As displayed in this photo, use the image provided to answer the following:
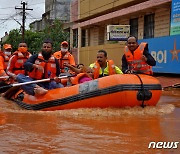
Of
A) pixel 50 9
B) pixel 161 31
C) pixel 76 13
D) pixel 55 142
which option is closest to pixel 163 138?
pixel 55 142

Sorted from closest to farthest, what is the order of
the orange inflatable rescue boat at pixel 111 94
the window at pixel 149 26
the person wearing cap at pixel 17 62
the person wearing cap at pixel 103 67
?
the orange inflatable rescue boat at pixel 111 94, the person wearing cap at pixel 103 67, the person wearing cap at pixel 17 62, the window at pixel 149 26

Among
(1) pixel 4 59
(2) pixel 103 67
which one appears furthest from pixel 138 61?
(1) pixel 4 59

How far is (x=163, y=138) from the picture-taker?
16.0 feet

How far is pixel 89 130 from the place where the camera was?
545 cm

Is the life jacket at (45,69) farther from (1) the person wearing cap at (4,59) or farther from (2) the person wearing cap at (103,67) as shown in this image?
(1) the person wearing cap at (4,59)

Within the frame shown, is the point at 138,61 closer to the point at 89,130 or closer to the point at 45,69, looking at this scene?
the point at 45,69

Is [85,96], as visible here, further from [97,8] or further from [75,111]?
[97,8]

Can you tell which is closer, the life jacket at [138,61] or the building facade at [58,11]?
the life jacket at [138,61]

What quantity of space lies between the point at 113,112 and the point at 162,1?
1196 centimetres

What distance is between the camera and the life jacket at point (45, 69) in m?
7.94

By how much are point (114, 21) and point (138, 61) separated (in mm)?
17766

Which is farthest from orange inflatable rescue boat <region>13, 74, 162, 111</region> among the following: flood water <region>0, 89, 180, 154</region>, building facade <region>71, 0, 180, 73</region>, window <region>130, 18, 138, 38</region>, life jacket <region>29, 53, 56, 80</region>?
window <region>130, 18, 138, 38</region>

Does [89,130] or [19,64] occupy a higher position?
[19,64]

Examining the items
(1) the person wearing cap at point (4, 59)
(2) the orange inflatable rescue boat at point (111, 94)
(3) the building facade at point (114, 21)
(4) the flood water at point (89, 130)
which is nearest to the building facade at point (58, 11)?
(3) the building facade at point (114, 21)
